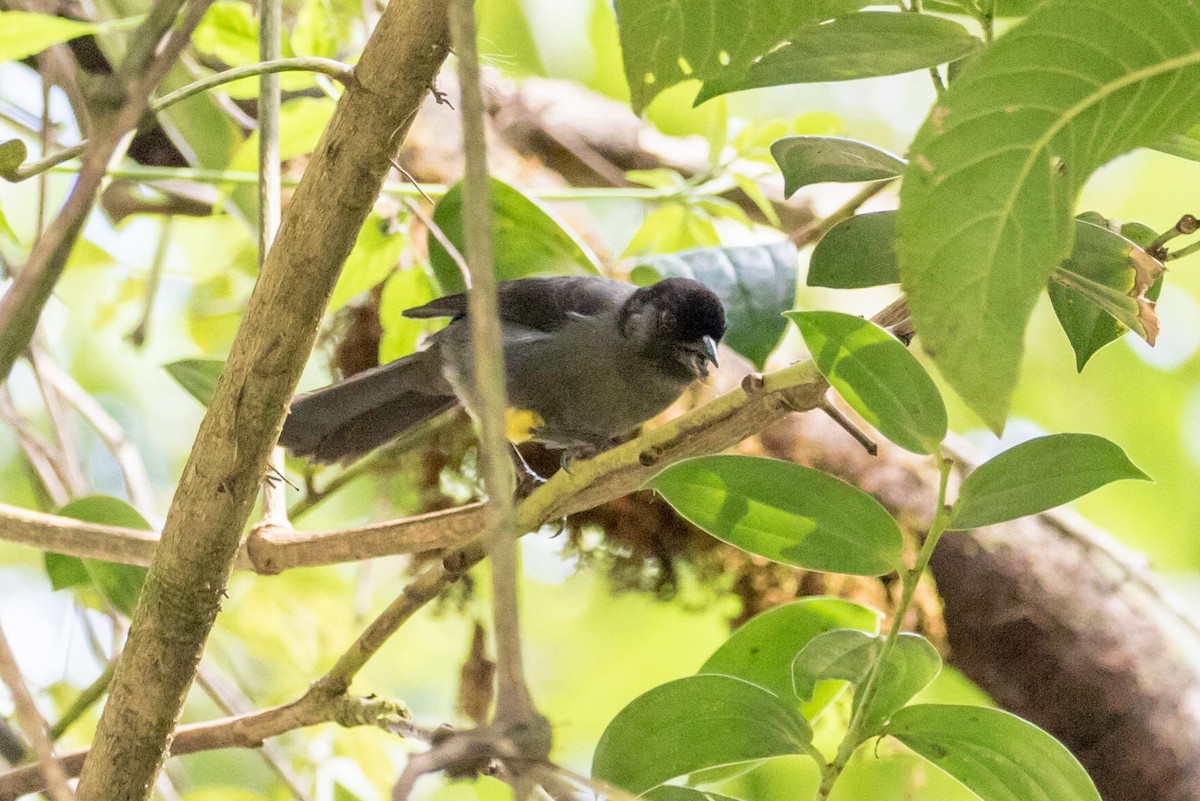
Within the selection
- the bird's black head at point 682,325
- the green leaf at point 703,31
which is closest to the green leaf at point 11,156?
the green leaf at point 703,31

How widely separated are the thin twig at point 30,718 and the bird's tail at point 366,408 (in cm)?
133

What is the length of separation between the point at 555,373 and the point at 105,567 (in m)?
1.07

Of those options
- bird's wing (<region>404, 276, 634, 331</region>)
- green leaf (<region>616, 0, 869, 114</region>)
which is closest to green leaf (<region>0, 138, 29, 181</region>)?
green leaf (<region>616, 0, 869, 114</region>)

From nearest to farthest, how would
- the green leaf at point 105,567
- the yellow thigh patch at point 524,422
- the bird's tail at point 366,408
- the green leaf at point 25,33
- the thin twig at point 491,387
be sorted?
the thin twig at point 491,387
the green leaf at point 25,33
the green leaf at point 105,567
the bird's tail at point 366,408
the yellow thigh patch at point 524,422

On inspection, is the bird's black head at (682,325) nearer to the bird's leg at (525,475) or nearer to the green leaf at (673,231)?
the green leaf at (673,231)

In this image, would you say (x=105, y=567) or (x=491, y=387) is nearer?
(x=491, y=387)

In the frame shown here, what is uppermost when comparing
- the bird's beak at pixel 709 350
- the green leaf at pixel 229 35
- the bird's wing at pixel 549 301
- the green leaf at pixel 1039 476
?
the green leaf at pixel 229 35

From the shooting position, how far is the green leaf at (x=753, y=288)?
126 cm

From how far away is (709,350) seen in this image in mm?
2086

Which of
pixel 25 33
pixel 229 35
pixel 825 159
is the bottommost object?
pixel 825 159

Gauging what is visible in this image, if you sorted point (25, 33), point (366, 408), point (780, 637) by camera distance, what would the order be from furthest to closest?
point (366, 408) < point (25, 33) < point (780, 637)

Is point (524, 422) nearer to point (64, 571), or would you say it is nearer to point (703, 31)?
point (64, 571)

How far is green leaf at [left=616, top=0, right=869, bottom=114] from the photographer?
79 cm

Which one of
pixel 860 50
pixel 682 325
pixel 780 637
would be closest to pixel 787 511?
pixel 780 637
